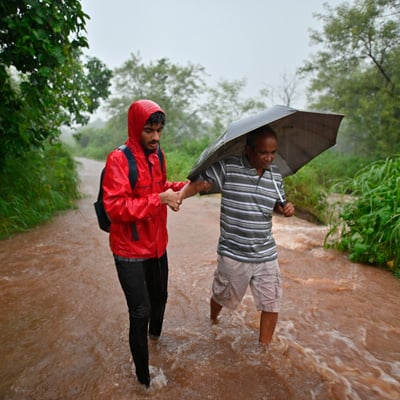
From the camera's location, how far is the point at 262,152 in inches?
79.6

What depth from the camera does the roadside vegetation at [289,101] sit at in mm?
4016

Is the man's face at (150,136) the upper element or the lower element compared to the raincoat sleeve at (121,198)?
upper

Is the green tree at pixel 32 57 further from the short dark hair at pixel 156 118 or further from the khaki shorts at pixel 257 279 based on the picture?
the khaki shorts at pixel 257 279

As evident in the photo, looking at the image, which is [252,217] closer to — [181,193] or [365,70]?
[181,193]

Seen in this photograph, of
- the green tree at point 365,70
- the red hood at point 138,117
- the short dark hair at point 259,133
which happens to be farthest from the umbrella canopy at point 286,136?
the green tree at point 365,70

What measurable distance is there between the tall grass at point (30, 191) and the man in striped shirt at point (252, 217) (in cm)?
449

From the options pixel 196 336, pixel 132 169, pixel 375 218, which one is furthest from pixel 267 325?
pixel 375 218

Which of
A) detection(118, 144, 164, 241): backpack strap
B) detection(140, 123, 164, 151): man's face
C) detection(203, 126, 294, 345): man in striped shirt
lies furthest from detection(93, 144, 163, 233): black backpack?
detection(203, 126, 294, 345): man in striped shirt

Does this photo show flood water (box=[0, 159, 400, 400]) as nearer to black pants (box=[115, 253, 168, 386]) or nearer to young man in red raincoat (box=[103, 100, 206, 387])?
black pants (box=[115, 253, 168, 386])

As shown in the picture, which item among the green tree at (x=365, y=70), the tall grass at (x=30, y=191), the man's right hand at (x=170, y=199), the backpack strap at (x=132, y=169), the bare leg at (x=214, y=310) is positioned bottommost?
the bare leg at (x=214, y=310)

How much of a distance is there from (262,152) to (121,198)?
36.6 inches

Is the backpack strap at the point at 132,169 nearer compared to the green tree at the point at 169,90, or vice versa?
the backpack strap at the point at 132,169

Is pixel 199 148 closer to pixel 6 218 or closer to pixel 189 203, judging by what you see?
pixel 189 203

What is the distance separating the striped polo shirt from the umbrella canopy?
11 cm
